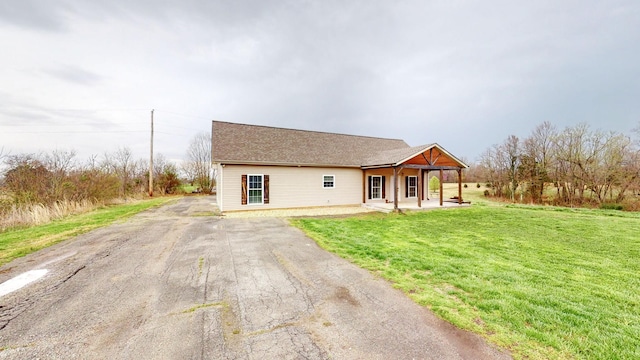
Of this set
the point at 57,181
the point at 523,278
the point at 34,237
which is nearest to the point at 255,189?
the point at 34,237

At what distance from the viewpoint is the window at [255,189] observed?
13383mm

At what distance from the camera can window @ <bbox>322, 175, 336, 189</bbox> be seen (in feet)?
50.3

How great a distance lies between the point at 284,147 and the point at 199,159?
22413mm

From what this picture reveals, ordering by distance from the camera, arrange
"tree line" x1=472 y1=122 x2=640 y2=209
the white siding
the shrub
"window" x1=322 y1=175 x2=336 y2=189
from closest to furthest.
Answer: the white siding < "window" x1=322 y1=175 x2=336 y2=189 < the shrub < "tree line" x1=472 y1=122 x2=640 y2=209

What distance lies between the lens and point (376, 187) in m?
16.9

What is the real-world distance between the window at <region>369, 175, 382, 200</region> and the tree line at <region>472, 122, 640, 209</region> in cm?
1673

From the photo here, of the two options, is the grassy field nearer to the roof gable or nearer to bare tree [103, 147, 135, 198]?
the roof gable

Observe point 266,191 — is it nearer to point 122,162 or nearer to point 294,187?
point 294,187

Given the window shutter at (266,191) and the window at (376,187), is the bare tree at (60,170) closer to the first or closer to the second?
the window shutter at (266,191)

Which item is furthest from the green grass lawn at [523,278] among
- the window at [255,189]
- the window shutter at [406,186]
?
the window shutter at [406,186]

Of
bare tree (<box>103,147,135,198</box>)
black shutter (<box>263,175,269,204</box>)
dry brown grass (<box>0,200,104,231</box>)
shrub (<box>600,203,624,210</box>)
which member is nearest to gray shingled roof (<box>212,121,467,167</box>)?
black shutter (<box>263,175,269,204</box>)

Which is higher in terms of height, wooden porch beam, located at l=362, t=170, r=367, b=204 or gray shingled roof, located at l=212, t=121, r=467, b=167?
gray shingled roof, located at l=212, t=121, r=467, b=167

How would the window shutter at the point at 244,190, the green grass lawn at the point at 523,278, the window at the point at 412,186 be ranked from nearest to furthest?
1. the green grass lawn at the point at 523,278
2. the window shutter at the point at 244,190
3. the window at the point at 412,186

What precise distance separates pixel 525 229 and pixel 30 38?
23068 mm
